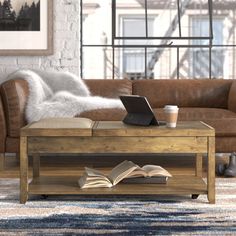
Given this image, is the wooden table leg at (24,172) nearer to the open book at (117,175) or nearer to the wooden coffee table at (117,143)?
the wooden coffee table at (117,143)

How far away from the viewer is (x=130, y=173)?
8.54 ft

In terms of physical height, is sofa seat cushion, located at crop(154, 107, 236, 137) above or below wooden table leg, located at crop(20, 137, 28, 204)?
above

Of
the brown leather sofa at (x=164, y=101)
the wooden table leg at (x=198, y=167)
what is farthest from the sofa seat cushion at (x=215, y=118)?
the wooden table leg at (x=198, y=167)

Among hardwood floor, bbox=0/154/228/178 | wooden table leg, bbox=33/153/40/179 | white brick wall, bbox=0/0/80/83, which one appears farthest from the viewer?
white brick wall, bbox=0/0/80/83

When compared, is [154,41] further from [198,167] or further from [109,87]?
[198,167]

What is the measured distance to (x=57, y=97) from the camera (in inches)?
158

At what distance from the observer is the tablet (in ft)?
8.48

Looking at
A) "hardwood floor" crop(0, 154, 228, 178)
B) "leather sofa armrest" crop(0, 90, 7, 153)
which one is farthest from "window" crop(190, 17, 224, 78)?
"leather sofa armrest" crop(0, 90, 7, 153)

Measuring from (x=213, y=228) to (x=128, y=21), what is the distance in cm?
1458

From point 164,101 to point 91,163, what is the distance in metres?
0.80

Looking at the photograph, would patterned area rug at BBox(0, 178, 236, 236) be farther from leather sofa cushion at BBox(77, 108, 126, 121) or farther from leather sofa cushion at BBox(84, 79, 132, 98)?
leather sofa cushion at BBox(84, 79, 132, 98)

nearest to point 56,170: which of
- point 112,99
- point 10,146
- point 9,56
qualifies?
point 10,146

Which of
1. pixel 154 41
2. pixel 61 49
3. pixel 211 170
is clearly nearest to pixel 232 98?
pixel 61 49

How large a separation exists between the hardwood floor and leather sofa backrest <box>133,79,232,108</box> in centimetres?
43
